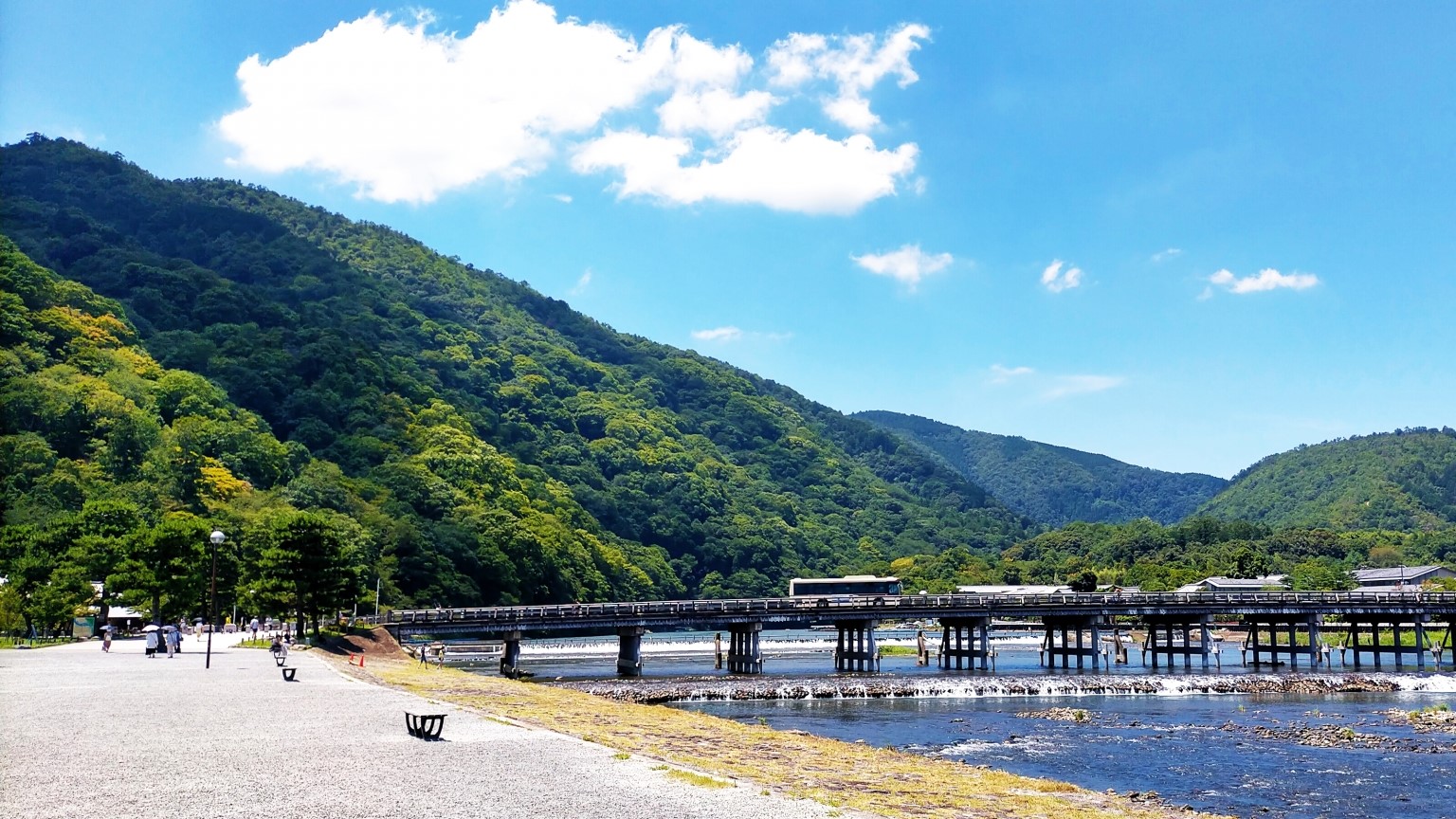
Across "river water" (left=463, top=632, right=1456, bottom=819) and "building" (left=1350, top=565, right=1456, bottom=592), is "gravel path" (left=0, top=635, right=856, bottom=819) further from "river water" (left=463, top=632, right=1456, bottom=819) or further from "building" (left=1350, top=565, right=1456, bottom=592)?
"building" (left=1350, top=565, right=1456, bottom=592)

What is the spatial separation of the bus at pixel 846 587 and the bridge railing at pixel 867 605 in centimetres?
2136

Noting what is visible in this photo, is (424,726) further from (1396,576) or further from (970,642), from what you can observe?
(1396,576)

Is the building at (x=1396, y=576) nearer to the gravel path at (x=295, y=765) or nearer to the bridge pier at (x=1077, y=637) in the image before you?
the bridge pier at (x=1077, y=637)

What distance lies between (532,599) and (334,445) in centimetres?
3688

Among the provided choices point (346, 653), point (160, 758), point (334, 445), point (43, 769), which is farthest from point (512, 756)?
point (334, 445)

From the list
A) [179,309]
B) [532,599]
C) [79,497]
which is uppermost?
[179,309]

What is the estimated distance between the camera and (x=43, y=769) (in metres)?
18.7

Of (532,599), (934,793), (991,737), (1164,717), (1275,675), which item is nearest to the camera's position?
(934,793)

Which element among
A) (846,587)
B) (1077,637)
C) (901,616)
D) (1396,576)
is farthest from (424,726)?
(1396,576)

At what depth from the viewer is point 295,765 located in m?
20.0

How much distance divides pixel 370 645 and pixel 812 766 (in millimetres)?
43897

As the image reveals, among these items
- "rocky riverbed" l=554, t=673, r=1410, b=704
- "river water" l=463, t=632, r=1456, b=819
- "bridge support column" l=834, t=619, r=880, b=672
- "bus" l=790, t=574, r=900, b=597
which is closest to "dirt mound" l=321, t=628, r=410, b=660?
"river water" l=463, t=632, r=1456, b=819

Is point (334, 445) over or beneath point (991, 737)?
over

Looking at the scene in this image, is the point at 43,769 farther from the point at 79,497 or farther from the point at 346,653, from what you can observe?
the point at 79,497
